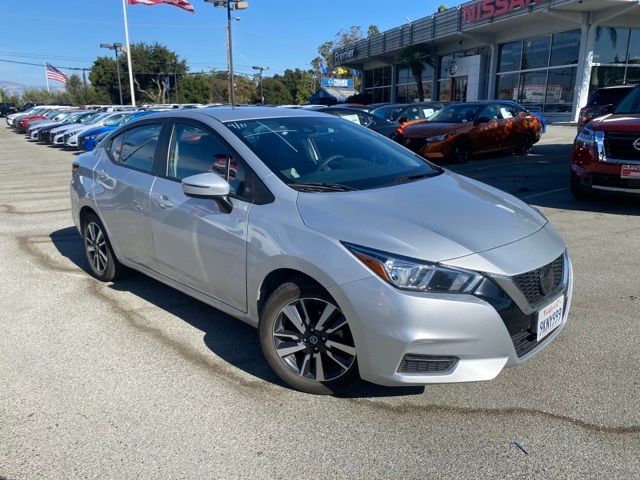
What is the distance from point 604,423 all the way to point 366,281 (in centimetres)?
150

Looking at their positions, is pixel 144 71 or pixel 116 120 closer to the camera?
pixel 116 120

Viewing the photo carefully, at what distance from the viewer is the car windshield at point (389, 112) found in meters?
17.0

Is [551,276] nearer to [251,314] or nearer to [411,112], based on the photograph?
[251,314]

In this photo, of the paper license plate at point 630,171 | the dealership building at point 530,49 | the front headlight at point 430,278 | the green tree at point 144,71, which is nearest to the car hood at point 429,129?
the paper license plate at point 630,171

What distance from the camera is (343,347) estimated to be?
288 centimetres

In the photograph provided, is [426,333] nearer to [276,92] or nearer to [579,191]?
[579,191]

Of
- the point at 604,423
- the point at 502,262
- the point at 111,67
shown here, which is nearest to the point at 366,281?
the point at 502,262

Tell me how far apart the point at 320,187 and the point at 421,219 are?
69cm

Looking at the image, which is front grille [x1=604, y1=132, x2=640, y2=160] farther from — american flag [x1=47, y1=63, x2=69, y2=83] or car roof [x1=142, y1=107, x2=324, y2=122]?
american flag [x1=47, y1=63, x2=69, y2=83]

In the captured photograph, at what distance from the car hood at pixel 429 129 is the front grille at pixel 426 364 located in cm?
1062

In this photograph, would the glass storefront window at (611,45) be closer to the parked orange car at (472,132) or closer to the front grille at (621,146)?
the parked orange car at (472,132)

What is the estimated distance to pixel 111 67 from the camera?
7262 centimetres

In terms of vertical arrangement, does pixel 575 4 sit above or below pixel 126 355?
above

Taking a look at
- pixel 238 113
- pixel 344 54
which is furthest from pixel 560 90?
pixel 238 113
